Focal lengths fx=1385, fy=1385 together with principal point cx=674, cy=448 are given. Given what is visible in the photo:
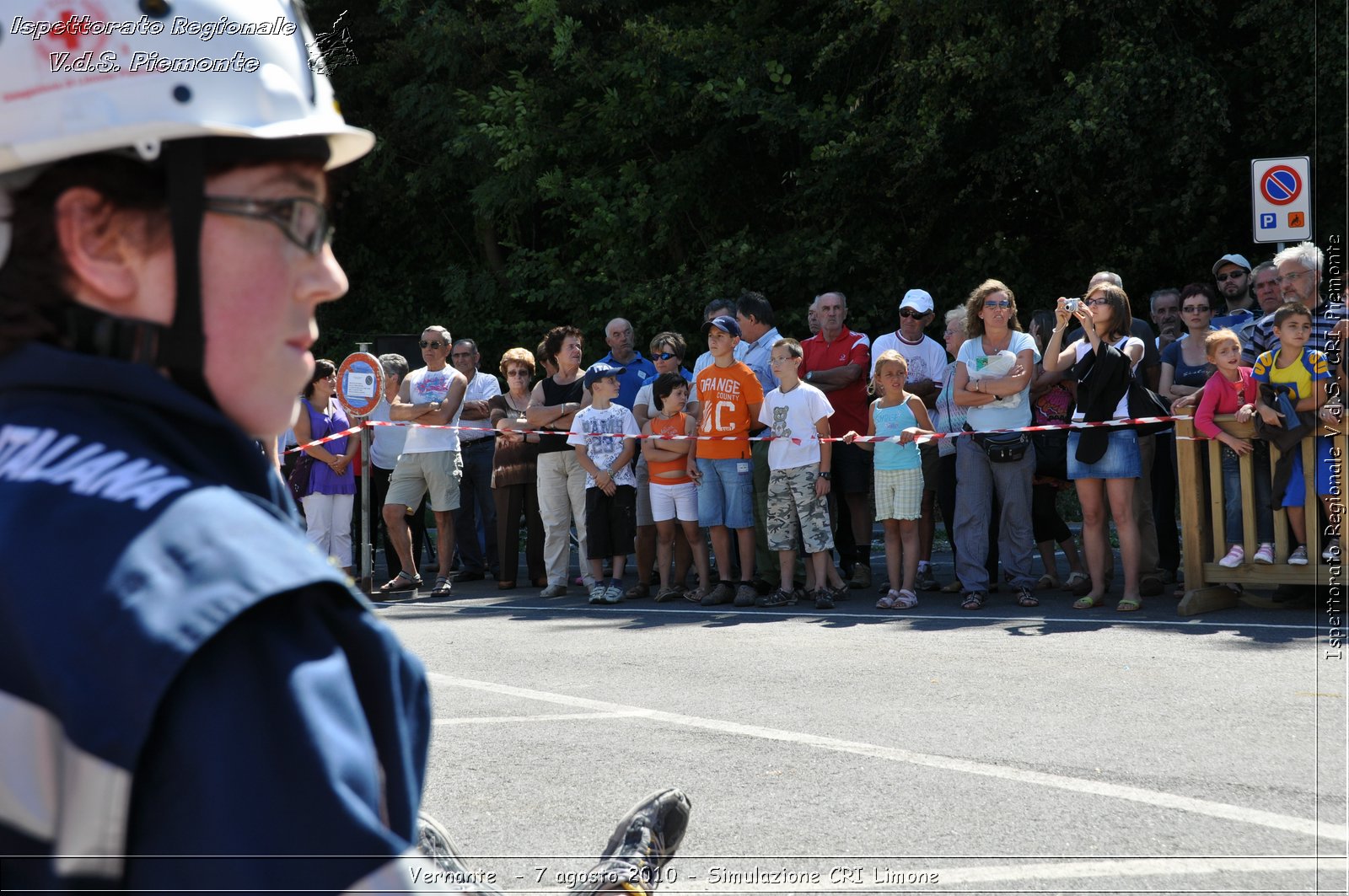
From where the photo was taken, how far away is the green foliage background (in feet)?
58.1

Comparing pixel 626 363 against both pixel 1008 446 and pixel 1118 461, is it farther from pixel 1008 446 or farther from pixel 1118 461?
pixel 1118 461

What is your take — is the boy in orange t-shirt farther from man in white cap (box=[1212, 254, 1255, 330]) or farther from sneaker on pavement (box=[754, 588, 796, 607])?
man in white cap (box=[1212, 254, 1255, 330])

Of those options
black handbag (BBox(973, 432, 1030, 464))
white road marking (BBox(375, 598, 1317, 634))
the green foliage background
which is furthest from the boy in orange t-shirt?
the green foliage background

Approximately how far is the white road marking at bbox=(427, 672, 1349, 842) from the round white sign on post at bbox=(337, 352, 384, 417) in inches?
235

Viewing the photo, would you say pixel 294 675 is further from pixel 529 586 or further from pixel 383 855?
pixel 529 586

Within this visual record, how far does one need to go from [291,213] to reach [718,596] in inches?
384

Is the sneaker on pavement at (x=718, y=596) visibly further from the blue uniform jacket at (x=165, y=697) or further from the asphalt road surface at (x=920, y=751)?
the blue uniform jacket at (x=165, y=697)

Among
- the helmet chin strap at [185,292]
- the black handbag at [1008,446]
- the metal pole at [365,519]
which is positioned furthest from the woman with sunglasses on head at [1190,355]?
the helmet chin strap at [185,292]

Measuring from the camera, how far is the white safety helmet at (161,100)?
4.32 feet

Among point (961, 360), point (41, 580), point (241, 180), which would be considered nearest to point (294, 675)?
point (41, 580)

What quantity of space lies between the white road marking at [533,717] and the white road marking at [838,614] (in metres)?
3.52

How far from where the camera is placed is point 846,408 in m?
12.0

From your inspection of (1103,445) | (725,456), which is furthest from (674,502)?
(1103,445)

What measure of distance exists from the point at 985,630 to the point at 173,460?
8084 millimetres
